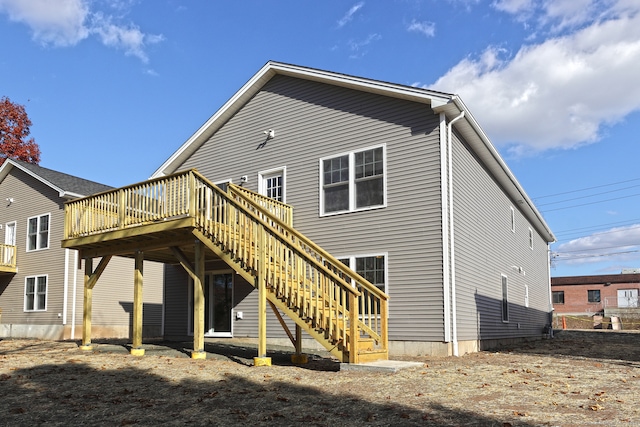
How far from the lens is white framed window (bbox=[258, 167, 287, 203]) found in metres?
16.7

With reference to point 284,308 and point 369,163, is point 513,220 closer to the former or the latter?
point 369,163

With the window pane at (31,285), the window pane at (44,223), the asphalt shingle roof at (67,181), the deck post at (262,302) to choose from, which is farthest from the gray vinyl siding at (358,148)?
the window pane at (31,285)

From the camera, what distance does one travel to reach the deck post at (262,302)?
1102 cm

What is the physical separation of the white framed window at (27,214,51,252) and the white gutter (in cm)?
1801

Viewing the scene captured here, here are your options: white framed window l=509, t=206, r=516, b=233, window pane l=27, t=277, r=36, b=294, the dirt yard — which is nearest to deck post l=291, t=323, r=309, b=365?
the dirt yard

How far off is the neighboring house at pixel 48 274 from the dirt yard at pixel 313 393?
1169cm

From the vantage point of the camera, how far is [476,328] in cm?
1502

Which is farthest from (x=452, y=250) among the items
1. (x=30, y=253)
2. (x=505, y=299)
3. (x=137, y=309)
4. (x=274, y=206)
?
(x=30, y=253)

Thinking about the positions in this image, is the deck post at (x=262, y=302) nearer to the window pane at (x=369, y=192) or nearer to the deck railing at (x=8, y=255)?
the window pane at (x=369, y=192)

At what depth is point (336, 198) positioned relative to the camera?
15.4 metres

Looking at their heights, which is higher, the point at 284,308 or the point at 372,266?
the point at 372,266

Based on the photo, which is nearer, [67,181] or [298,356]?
[298,356]

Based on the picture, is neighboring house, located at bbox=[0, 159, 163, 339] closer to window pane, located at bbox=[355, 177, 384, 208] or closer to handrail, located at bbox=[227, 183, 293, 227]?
handrail, located at bbox=[227, 183, 293, 227]

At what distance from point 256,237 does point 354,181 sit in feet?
13.3
